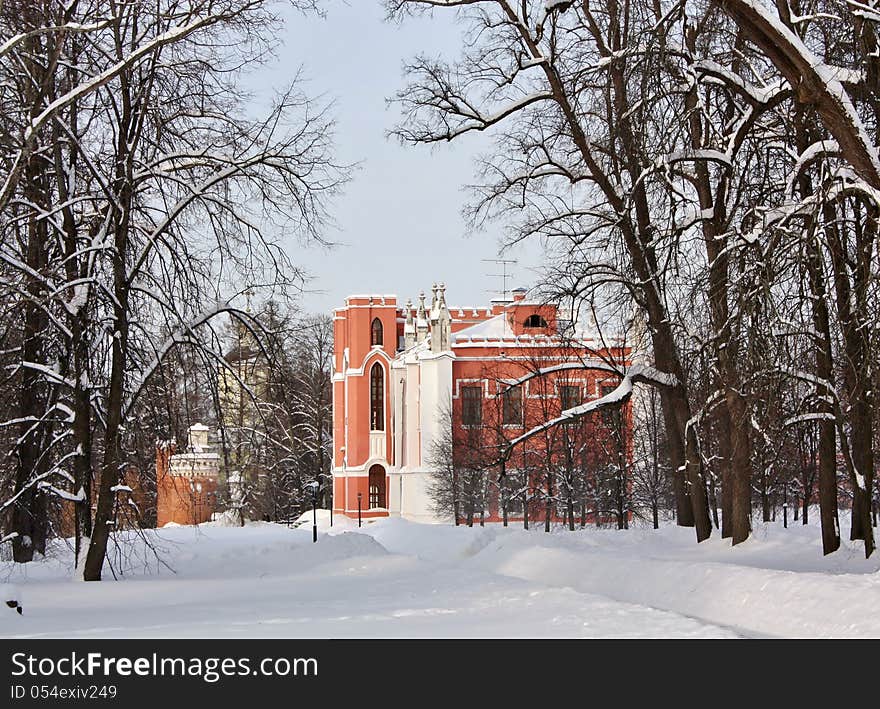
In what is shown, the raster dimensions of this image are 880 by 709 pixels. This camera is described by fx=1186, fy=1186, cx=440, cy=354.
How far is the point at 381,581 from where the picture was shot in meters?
20.6

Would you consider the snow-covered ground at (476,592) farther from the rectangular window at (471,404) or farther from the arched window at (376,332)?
the arched window at (376,332)

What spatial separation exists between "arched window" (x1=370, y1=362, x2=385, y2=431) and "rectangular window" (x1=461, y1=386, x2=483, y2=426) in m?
7.20

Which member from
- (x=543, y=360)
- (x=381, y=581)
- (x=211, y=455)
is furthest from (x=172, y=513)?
(x=381, y=581)

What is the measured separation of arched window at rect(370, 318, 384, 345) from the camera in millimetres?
65938

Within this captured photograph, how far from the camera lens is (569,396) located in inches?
1753

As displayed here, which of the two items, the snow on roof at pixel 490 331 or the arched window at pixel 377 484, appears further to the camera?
the arched window at pixel 377 484

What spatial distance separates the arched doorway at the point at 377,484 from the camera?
2514 inches

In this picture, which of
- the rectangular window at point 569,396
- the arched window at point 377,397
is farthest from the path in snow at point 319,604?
the arched window at point 377,397

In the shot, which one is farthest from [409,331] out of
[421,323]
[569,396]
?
[569,396]

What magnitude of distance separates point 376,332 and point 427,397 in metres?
8.53

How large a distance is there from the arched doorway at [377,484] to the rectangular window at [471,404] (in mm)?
7692

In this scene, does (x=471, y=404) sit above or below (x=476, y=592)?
above

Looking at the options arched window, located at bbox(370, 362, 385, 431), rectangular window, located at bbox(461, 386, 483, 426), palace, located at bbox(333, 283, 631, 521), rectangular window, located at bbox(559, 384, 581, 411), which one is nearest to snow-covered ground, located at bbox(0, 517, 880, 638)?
rectangular window, located at bbox(559, 384, 581, 411)

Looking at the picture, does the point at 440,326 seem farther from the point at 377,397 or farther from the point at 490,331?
the point at 377,397
